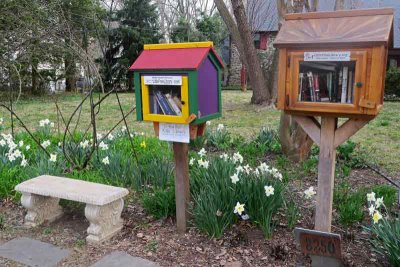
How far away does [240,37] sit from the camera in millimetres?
10023

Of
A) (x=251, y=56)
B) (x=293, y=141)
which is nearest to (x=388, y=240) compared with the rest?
(x=293, y=141)

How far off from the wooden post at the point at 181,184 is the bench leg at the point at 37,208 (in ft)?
3.91

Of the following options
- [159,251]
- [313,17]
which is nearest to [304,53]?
[313,17]

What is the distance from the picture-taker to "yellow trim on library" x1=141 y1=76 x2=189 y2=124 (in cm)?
265

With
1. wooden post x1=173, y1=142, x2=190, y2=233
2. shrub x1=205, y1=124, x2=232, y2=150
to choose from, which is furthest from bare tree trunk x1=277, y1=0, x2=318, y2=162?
wooden post x1=173, y1=142, x2=190, y2=233

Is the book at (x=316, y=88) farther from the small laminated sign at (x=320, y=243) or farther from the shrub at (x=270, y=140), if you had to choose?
the shrub at (x=270, y=140)

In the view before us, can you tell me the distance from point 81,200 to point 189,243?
0.87 m

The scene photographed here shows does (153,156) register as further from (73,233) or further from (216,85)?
(216,85)

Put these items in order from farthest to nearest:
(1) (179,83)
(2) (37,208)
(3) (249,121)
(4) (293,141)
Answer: (3) (249,121), (4) (293,141), (2) (37,208), (1) (179,83)

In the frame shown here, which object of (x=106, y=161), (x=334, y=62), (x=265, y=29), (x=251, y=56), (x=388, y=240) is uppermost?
(x=265, y=29)

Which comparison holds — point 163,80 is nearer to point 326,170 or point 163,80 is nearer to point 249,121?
point 326,170

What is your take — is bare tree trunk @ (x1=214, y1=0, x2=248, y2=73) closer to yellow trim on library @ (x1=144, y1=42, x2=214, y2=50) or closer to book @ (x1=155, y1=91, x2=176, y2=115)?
yellow trim on library @ (x1=144, y1=42, x2=214, y2=50)

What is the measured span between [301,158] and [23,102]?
426 inches

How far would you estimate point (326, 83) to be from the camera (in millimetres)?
2387
